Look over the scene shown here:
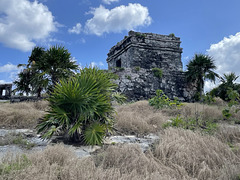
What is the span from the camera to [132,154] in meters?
2.96

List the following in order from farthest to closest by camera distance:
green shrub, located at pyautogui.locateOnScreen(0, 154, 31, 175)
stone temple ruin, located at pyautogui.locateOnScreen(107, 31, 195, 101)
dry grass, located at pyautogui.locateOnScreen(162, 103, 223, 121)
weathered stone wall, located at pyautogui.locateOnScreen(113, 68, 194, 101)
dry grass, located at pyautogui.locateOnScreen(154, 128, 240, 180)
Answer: stone temple ruin, located at pyautogui.locateOnScreen(107, 31, 195, 101)
weathered stone wall, located at pyautogui.locateOnScreen(113, 68, 194, 101)
dry grass, located at pyautogui.locateOnScreen(162, 103, 223, 121)
dry grass, located at pyautogui.locateOnScreen(154, 128, 240, 180)
green shrub, located at pyautogui.locateOnScreen(0, 154, 31, 175)

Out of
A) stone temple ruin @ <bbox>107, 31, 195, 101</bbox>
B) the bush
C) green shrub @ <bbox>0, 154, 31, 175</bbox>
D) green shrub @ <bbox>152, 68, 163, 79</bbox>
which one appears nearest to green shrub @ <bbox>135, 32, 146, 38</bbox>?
stone temple ruin @ <bbox>107, 31, 195, 101</bbox>

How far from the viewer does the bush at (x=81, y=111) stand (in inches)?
146

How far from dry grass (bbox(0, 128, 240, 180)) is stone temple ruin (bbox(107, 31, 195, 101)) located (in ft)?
31.6

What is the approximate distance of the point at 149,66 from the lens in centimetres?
1566

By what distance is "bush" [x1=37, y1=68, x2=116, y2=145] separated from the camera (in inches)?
146

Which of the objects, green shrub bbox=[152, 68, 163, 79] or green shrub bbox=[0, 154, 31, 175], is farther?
green shrub bbox=[152, 68, 163, 79]

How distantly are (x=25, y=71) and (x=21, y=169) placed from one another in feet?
47.8

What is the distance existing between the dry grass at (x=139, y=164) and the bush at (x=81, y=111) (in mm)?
765

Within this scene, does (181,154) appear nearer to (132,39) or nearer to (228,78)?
(132,39)

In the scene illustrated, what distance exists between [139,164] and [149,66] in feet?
44.2

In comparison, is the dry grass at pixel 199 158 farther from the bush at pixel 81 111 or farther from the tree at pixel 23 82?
the tree at pixel 23 82

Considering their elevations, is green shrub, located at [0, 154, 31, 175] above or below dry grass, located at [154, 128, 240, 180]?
above

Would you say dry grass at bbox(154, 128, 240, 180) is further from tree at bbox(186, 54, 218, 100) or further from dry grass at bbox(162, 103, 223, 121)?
tree at bbox(186, 54, 218, 100)
